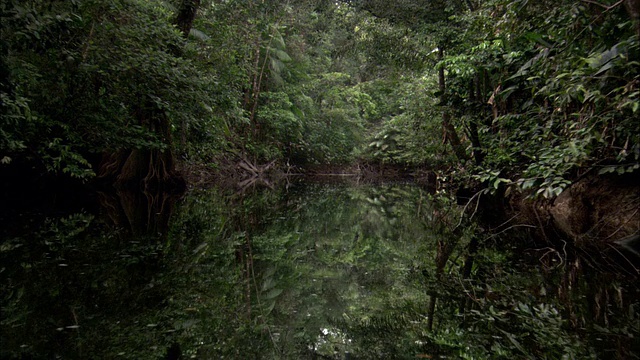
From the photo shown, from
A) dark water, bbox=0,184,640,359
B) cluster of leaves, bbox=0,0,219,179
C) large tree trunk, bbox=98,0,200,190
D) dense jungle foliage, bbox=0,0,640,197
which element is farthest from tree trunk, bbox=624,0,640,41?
large tree trunk, bbox=98,0,200,190

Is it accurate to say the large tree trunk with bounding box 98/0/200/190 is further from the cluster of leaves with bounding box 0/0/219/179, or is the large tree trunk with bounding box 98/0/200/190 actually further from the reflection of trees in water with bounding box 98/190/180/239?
the cluster of leaves with bounding box 0/0/219/179

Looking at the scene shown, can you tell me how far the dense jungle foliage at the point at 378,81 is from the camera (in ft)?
14.4

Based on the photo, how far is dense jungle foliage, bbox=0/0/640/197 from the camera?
4.38 m

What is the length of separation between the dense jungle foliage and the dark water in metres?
1.39

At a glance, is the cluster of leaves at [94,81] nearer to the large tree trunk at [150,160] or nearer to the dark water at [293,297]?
the large tree trunk at [150,160]

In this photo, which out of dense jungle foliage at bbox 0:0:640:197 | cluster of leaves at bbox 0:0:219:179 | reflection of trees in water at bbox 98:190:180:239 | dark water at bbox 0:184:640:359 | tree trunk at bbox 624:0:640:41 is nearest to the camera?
dark water at bbox 0:184:640:359

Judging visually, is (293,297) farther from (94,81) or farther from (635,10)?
(94,81)

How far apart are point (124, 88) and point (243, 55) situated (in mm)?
5274

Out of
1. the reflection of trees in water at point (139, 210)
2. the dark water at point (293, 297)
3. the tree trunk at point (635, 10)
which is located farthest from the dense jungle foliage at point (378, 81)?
the dark water at point (293, 297)

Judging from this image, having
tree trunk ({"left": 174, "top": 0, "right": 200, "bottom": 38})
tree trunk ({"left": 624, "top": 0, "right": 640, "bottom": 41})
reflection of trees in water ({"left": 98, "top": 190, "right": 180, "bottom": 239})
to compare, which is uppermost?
tree trunk ({"left": 174, "top": 0, "right": 200, "bottom": 38})

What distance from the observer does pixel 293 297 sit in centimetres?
334

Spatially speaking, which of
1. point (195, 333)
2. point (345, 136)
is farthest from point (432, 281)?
point (345, 136)

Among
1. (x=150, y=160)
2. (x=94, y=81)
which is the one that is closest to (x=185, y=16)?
(x=94, y=81)

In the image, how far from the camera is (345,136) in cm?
2648
